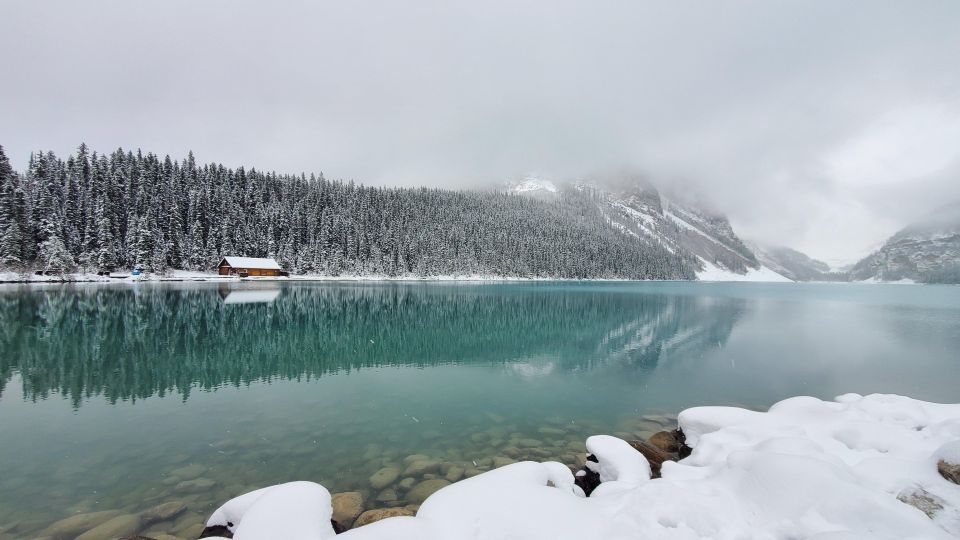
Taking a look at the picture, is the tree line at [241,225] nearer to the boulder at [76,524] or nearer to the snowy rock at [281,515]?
the boulder at [76,524]

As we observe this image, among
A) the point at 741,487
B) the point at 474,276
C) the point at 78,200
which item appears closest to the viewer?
the point at 741,487

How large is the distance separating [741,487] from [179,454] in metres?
15.7

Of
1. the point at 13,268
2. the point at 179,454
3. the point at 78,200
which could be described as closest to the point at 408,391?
the point at 179,454

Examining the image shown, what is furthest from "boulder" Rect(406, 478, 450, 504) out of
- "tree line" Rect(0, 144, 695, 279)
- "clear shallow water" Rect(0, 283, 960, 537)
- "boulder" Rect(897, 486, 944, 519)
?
"tree line" Rect(0, 144, 695, 279)

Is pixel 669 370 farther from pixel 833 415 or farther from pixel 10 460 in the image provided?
pixel 10 460

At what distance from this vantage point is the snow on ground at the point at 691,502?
637 centimetres

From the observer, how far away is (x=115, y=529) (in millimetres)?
8703

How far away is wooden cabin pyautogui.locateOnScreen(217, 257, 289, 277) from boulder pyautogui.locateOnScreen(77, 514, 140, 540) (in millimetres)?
105451

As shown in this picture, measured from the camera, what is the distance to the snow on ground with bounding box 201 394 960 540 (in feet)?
20.9

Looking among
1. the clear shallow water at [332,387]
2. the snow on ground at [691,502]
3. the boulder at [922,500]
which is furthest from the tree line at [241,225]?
the boulder at [922,500]

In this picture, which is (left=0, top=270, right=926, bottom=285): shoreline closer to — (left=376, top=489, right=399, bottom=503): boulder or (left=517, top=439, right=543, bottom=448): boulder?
(left=376, top=489, right=399, bottom=503): boulder

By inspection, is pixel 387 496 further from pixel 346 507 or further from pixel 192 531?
pixel 192 531

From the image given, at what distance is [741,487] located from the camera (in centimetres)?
785

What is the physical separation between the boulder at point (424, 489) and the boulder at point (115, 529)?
6.13 meters
